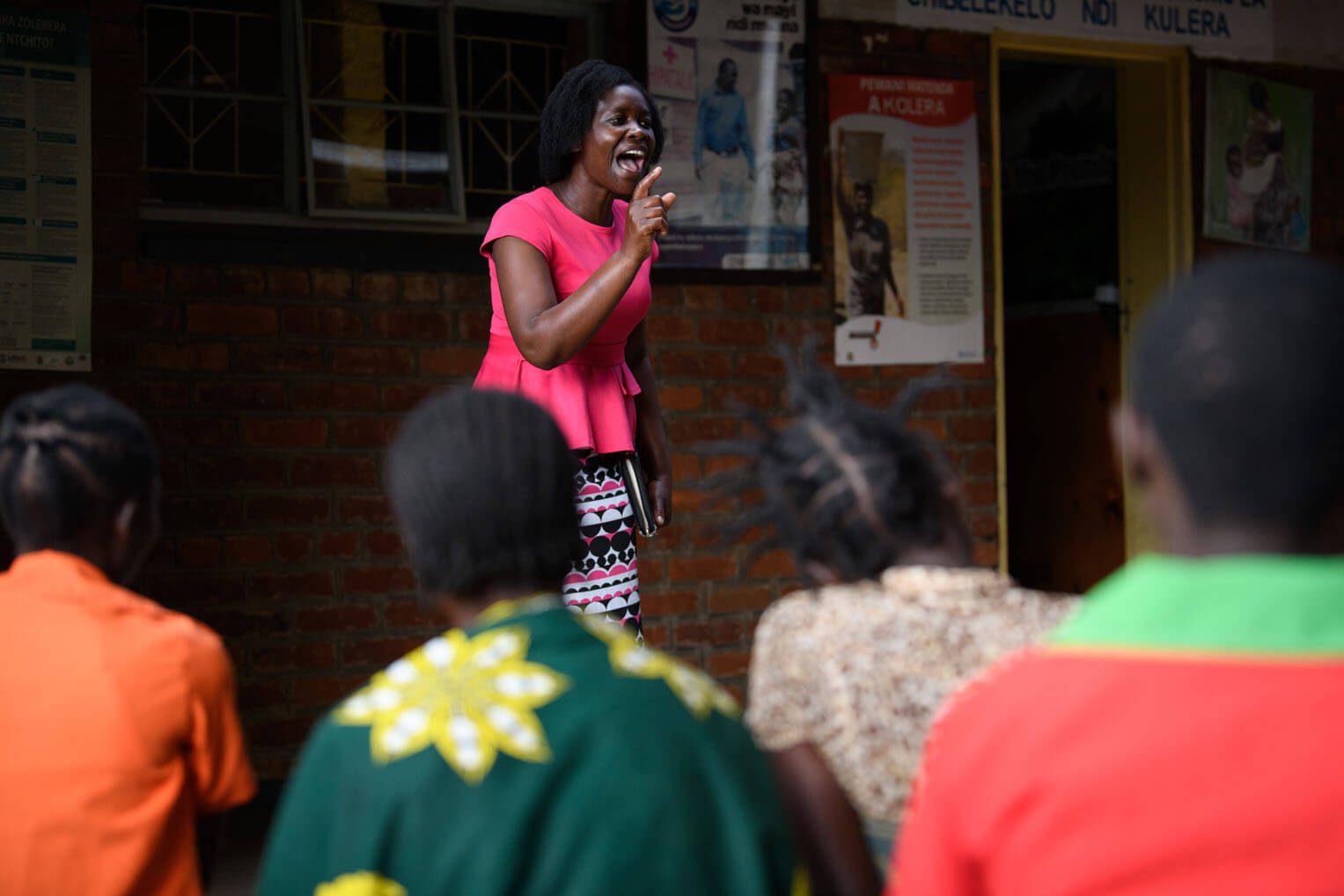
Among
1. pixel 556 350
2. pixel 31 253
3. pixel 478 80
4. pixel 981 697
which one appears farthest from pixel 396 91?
pixel 981 697

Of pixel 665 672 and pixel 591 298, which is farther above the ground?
pixel 591 298

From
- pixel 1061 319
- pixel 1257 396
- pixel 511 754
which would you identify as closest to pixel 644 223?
pixel 511 754

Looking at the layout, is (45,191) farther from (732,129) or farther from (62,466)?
(62,466)

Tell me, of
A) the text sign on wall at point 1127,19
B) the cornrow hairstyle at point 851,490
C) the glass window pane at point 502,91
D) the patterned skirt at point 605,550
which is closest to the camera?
the cornrow hairstyle at point 851,490

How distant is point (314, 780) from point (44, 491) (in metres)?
0.77

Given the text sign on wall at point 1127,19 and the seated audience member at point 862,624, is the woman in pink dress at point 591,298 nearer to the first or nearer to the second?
the seated audience member at point 862,624

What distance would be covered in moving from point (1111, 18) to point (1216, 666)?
16.5ft

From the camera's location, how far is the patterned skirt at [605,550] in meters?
3.09

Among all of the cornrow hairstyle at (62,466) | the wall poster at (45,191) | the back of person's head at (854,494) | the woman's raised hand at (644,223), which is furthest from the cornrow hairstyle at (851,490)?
the wall poster at (45,191)

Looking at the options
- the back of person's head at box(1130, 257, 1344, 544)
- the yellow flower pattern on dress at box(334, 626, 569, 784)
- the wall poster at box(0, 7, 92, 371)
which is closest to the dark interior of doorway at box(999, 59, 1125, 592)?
the wall poster at box(0, 7, 92, 371)

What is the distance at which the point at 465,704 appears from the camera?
1.46 metres

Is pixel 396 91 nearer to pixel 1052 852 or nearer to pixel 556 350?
pixel 556 350

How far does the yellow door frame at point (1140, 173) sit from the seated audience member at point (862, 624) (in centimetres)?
378

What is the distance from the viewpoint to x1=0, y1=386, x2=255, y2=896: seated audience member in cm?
184
